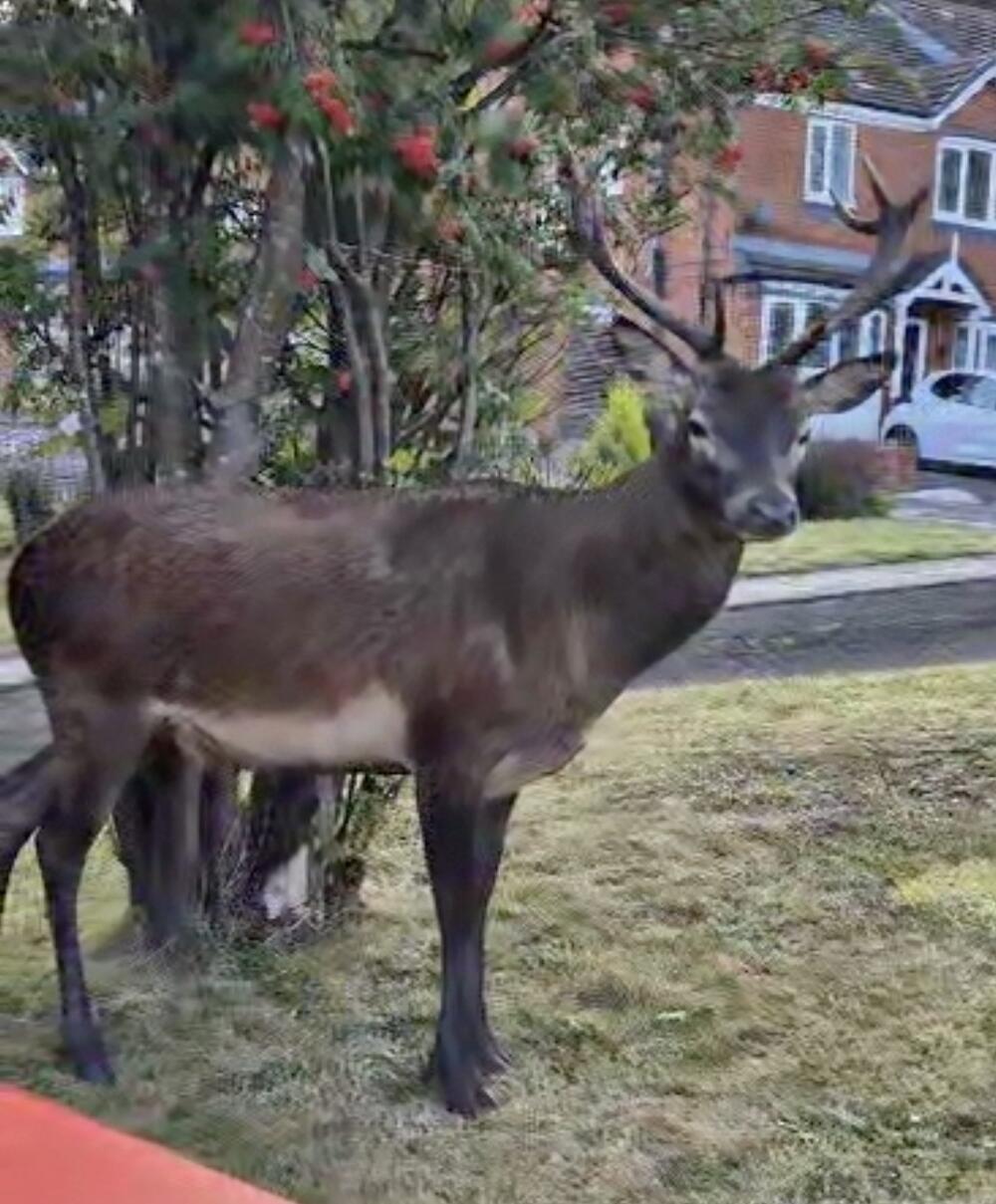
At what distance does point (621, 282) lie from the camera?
505 centimetres

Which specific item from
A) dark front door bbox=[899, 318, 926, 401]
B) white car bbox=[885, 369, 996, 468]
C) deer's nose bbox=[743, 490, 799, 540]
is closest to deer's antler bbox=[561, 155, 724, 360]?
deer's nose bbox=[743, 490, 799, 540]

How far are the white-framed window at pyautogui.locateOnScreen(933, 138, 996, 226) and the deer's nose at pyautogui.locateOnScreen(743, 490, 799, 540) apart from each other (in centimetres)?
2808

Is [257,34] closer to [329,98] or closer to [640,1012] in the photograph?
[329,98]

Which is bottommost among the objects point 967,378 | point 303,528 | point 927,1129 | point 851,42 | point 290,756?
point 967,378

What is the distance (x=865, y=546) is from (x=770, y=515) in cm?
1358

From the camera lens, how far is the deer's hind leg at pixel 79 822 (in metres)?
5.00

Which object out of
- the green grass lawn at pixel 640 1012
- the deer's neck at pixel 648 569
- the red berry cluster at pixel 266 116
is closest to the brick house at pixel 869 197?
the deer's neck at pixel 648 569

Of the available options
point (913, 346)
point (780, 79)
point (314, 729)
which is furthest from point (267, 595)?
point (913, 346)

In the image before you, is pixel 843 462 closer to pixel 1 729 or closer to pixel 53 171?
pixel 1 729

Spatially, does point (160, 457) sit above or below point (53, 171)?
below

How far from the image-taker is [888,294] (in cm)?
511

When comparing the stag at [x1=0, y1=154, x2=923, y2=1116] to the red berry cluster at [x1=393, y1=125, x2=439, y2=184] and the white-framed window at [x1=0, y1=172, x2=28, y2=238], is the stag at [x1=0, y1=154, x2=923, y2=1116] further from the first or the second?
the white-framed window at [x1=0, y1=172, x2=28, y2=238]

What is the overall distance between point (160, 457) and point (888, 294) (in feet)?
7.15

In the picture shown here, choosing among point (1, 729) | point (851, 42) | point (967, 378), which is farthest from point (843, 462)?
point (851, 42)
